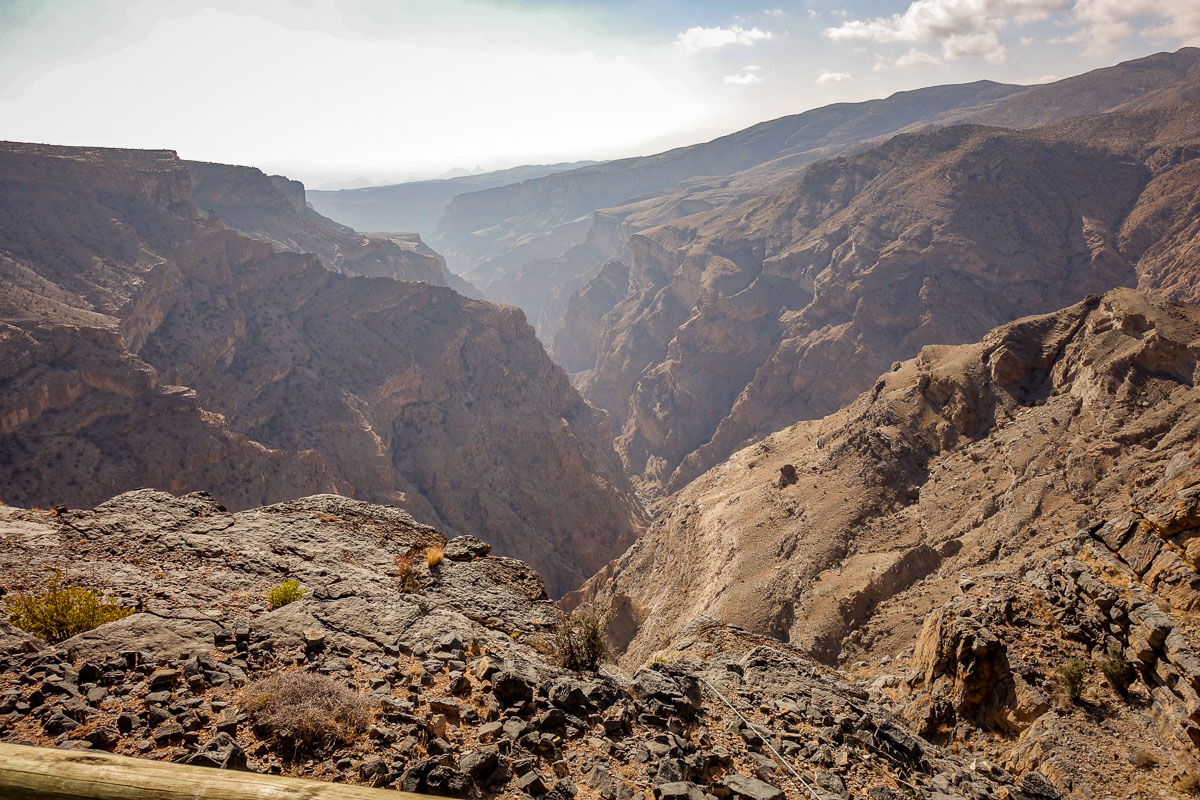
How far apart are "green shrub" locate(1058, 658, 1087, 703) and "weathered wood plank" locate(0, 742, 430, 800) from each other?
11.7 metres

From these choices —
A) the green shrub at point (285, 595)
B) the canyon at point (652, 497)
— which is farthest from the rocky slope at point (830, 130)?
the green shrub at point (285, 595)

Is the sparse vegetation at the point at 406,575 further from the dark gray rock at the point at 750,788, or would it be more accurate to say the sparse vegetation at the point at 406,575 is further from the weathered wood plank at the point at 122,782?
the weathered wood plank at the point at 122,782

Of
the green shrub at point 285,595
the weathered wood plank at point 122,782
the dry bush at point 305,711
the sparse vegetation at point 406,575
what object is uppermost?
the weathered wood plank at point 122,782

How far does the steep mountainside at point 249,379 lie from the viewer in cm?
3116

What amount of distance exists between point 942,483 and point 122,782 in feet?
90.5

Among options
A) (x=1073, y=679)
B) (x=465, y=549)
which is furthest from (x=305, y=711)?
(x=1073, y=679)

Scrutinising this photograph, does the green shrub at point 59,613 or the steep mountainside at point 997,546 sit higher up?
the green shrub at point 59,613

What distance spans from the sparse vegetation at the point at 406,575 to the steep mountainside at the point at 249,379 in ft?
91.8

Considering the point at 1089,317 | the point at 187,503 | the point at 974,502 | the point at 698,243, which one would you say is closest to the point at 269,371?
the point at 187,503

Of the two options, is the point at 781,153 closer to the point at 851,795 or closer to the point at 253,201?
the point at 253,201

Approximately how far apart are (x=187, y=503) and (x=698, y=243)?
102 meters

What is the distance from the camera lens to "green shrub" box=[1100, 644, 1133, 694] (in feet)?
32.0

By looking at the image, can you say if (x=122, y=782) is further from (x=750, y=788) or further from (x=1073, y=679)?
(x=1073, y=679)

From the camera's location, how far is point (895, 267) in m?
74.6
